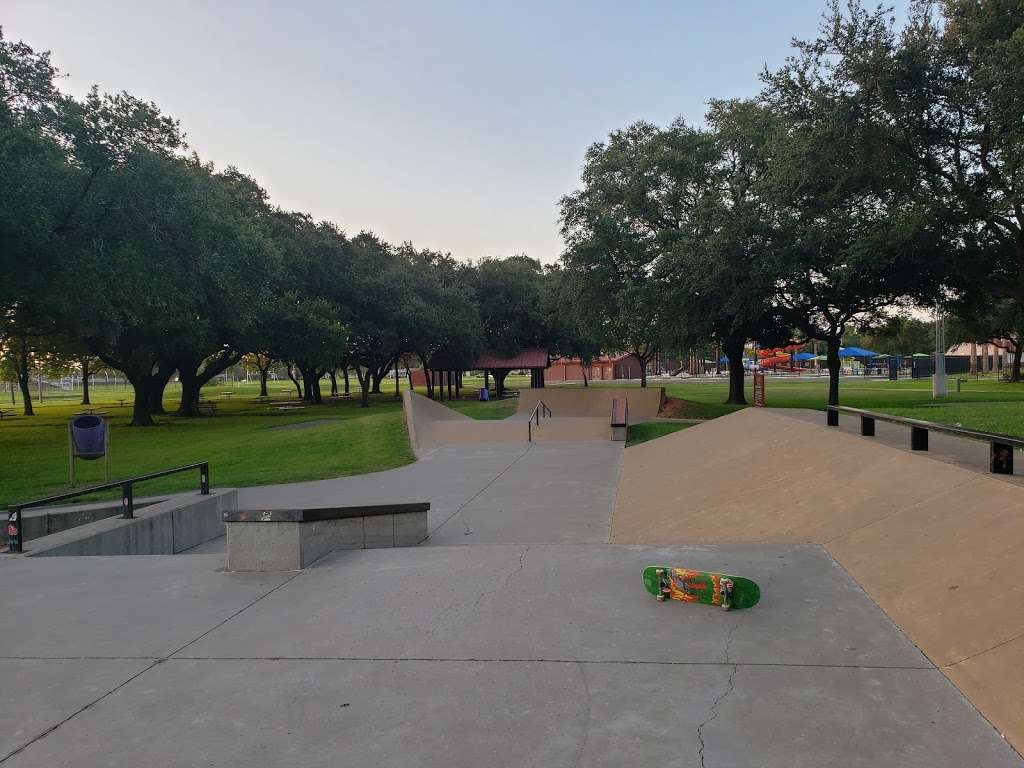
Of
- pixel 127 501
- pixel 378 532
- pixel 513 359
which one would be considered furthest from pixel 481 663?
pixel 513 359

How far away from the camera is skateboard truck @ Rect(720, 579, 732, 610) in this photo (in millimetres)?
4691

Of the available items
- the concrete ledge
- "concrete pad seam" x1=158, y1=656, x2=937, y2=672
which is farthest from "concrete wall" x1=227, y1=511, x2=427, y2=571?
the concrete ledge

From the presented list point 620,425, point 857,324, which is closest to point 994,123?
point 620,425

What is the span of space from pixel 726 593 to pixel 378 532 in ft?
12.7

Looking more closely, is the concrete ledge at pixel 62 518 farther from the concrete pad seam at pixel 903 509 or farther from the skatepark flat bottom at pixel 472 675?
the concrete pad seam at pixel 903 509

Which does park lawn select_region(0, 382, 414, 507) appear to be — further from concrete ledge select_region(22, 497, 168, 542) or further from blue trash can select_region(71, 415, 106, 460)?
concrete ledge select_region(22, 497, 168, 542)

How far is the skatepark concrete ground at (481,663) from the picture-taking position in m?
3.02

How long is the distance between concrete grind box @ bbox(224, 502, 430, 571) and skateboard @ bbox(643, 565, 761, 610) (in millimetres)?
3054

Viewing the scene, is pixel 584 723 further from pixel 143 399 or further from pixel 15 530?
pixel 143 399

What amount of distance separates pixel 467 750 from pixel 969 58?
20051 mm

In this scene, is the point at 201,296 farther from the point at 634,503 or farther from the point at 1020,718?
the point at 1020,718

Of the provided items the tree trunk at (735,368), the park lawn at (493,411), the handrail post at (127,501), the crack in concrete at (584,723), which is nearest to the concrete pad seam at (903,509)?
the crack in concrete at (584,723)

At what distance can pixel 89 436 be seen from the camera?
13008mm

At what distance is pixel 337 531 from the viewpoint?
6.89m
